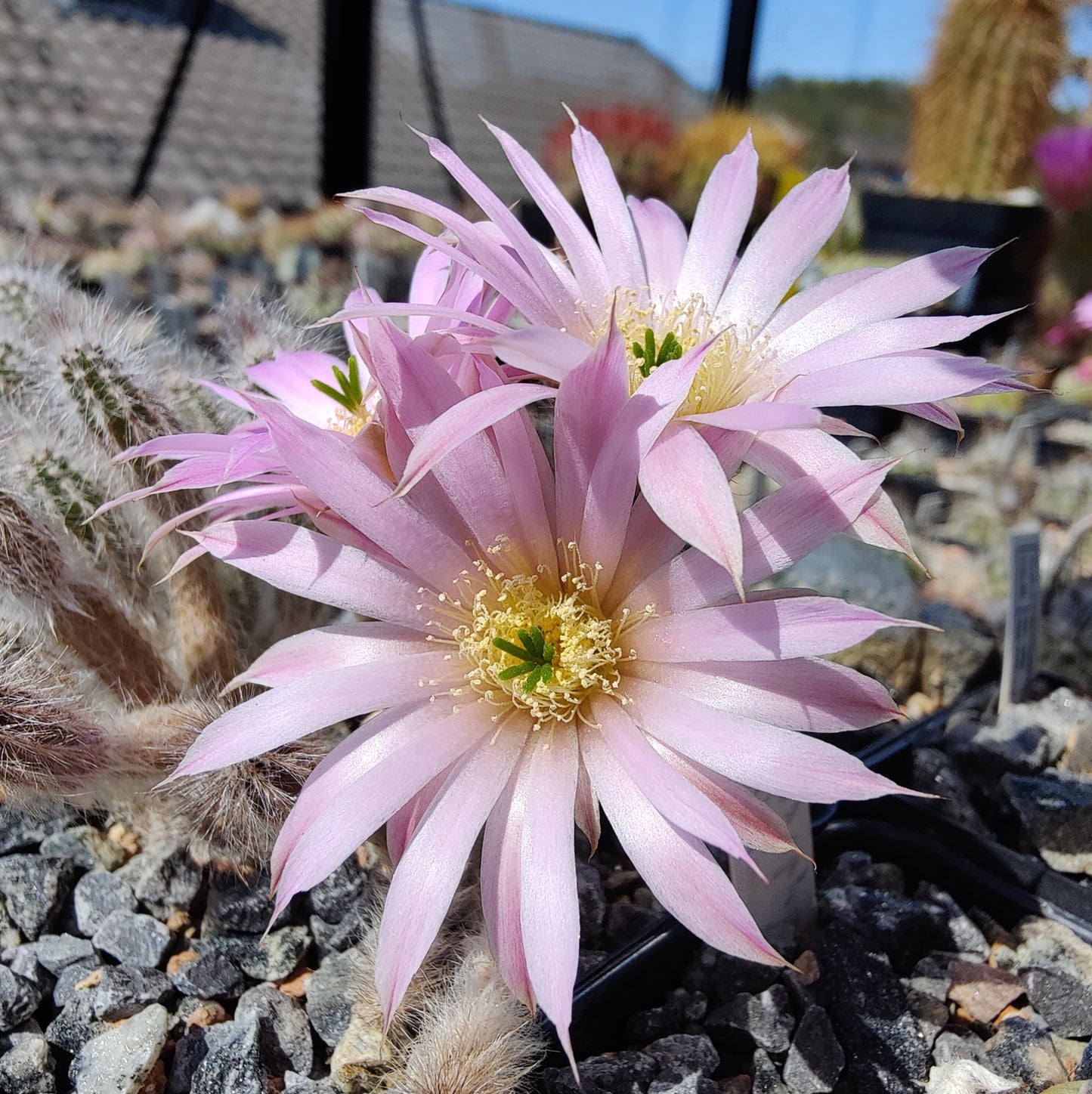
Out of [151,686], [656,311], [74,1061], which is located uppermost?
[656,311]

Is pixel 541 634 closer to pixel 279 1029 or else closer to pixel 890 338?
pixel 890 338

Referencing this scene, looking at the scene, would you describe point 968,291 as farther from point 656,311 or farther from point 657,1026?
point 657,1026

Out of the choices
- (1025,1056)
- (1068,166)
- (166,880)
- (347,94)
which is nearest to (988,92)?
(1068,166)

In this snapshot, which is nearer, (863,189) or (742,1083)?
(742,1083)

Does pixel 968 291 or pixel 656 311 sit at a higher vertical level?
pixel 656 311

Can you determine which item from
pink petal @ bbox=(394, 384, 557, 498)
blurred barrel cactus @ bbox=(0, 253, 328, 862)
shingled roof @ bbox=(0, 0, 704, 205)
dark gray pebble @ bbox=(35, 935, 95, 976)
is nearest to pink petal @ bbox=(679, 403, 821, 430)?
pink petal @ bbox=(394, 384, 557, 498)

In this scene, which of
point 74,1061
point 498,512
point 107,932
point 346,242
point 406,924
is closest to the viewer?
point 406,924

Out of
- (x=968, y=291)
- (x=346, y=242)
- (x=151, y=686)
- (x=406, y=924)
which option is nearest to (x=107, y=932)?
(x=151, y=686)

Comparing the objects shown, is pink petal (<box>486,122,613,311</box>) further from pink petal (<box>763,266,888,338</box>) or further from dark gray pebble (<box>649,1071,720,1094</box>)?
dark gray pebble (<box>649,1071,720,1094</box>)
